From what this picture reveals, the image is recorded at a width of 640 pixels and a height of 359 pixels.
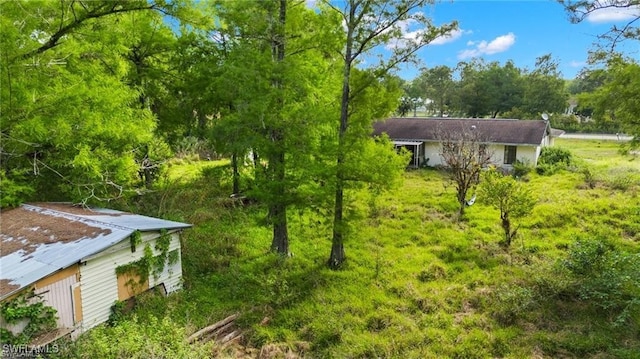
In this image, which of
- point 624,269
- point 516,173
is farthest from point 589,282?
point 516,173

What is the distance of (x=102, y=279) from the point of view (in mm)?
7938

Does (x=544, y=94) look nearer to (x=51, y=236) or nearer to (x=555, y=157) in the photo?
(x=555, y=157)

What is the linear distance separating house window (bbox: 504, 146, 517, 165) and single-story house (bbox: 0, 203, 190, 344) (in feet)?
69.1

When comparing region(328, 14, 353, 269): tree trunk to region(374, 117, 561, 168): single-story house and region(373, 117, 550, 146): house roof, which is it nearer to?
region(374, 117, 561, 168): single-story house

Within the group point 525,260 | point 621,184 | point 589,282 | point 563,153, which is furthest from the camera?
point 563,153

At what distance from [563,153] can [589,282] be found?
17.7m

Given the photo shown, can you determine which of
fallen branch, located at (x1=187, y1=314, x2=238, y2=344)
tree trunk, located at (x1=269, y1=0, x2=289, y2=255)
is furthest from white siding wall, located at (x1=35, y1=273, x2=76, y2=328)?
tree trunk, located at (x1=269, y1=0, x2=289, y2=255)

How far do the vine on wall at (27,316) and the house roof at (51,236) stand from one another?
0.23 metres

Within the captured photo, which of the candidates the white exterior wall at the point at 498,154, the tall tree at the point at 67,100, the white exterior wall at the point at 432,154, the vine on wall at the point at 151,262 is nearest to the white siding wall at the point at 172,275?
the vine on wall at the point at 151,262

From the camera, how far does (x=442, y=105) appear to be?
169ft

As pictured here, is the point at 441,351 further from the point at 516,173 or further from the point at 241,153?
the point at 516,173

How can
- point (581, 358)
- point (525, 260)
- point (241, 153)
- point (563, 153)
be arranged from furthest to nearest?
point (563, 153)
point (525, 260)
point (241, 153)
point (581, 358)

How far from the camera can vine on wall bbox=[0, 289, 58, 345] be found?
6488mm

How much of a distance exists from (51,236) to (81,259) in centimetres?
153
